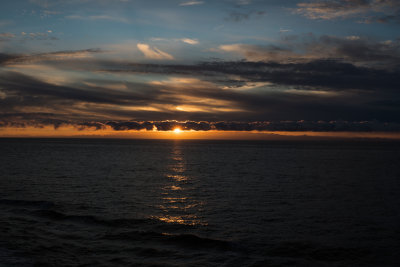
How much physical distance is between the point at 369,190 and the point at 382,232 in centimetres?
Result: 2045

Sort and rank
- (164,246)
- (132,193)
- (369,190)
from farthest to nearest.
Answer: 1. (369,190)
2. (132,193)
3. (164,246)

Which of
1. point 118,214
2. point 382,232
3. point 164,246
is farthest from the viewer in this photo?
point 118,214

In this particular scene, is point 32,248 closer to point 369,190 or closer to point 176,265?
point 176,265

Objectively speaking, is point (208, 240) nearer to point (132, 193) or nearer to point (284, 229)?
point (284, 229)

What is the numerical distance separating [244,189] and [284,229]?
58.7ft

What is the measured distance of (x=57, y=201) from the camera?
1240 inches

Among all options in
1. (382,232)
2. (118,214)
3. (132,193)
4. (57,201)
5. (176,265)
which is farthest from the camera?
(132,193)

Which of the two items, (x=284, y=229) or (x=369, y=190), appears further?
(x=369, y=190)

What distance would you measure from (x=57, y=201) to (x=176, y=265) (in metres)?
20.0

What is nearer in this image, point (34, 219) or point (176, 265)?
point (176, 265)

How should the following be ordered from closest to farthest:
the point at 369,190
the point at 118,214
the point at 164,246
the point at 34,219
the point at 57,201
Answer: the point at 164,246 → the point at 34,219 → the point at 118,214 → the point at 57,201 → the point at 369,190

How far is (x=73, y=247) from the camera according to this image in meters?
18.2

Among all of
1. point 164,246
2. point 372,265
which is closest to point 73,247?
point 164,246

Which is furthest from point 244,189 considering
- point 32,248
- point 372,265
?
point 32,248
